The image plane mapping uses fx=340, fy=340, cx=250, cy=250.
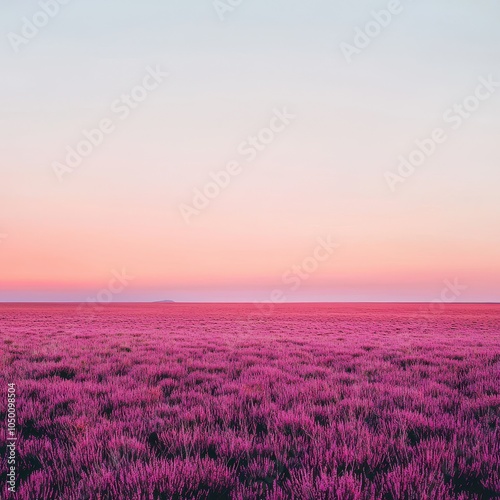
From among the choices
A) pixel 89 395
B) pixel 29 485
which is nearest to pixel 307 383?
pixel 89 395

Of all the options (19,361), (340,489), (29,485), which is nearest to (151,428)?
(29,485)

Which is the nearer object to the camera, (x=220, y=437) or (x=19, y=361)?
(x=220, y=437)

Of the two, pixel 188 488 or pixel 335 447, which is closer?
pixel 188 488

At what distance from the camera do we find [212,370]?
8117 millimetres

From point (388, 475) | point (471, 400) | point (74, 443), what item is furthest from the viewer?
point (471, 400)

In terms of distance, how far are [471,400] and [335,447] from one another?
10.9ft

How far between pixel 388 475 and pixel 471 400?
3535mm

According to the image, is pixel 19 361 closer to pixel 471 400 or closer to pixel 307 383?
pixel 307 383

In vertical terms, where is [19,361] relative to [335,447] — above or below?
below

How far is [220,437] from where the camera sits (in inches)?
156

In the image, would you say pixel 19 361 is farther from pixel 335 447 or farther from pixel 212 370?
pixel 335 447

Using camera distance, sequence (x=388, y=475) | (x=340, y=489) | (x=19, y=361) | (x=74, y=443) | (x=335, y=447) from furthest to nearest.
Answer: (x=19, y=361)
(x=74, y=443)
(x=335, y=447)
(x=388, y=475)
(x=340, y=489)
